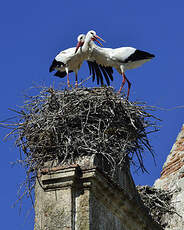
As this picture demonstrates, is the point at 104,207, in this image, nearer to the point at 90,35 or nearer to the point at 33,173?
the point at 33,173

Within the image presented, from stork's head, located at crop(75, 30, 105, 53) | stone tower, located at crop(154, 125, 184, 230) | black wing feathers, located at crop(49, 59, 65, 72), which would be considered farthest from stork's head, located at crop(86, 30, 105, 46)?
stone tower, located at crop(154, 125, 184, 230)

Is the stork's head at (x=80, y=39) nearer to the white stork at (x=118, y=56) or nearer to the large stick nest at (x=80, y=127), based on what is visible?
the white stork at (x=118, y=56)

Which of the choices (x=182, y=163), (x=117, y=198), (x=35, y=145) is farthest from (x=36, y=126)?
(x=182, y=163)

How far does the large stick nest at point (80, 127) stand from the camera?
648 cm

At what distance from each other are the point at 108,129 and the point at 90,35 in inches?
122

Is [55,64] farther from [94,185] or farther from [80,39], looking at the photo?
[94,185]

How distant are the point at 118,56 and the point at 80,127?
2543 mm

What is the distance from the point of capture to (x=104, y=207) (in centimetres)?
635

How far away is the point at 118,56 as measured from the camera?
29.4ft

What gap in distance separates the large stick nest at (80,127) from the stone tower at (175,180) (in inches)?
44.8

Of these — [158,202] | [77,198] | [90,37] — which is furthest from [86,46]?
[77,198]

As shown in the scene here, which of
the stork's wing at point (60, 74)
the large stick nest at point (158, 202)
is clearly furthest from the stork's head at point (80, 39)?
the large stick nest at point (158, 202)

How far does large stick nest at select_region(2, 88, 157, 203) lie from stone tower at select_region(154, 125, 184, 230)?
1139 millimetres

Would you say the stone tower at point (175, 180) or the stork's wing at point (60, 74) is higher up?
the stork's wing at point (60, 74)
